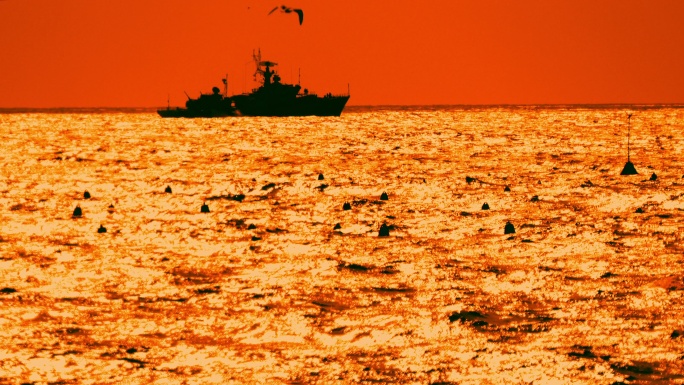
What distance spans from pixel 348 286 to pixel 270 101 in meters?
157

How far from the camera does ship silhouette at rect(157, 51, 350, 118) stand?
17250 cm

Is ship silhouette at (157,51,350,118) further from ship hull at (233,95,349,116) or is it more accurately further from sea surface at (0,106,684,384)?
sea surface at (0,106,684,384)

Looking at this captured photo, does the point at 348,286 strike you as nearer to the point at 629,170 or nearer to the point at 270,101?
the point at 629,170

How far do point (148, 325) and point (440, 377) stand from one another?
480cm

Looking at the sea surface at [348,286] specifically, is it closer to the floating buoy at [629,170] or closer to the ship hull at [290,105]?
the floating buoy at [629,170]

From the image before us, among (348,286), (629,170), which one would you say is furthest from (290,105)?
(348,286)

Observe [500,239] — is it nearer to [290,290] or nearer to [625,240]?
[625,240]

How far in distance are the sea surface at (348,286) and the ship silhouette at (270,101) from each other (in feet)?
444

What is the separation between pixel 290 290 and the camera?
57.2ft

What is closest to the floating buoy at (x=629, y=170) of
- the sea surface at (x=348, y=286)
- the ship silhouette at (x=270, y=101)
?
Result: the sea surface at (x=348, y=286)

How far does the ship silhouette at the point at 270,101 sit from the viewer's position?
566ft

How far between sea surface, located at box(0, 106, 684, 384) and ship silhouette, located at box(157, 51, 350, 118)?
5330 inches

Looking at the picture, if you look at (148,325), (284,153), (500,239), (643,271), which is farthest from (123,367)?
(284,153)

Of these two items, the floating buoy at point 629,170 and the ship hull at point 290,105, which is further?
the ship hull at point 290,105
